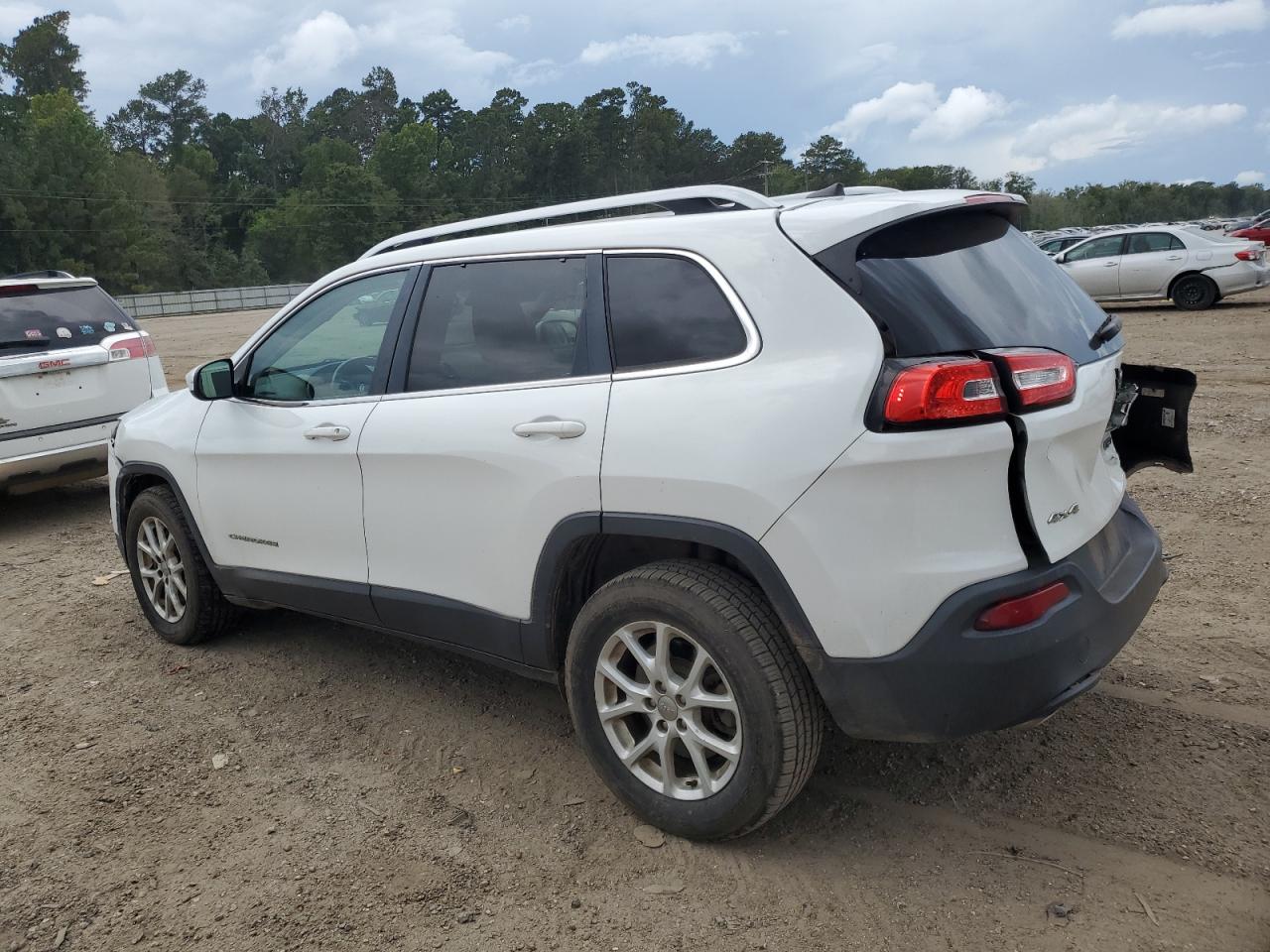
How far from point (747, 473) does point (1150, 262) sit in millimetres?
17734

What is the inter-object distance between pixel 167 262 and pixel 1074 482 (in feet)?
312

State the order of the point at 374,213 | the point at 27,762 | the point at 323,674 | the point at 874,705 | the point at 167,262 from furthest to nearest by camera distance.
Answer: the point at 374,213 < the point at 167,262 < the point at 323,674 < the point at 27,762 < the point at 874,705

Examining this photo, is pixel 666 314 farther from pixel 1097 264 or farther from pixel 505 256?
pixel 1097 264

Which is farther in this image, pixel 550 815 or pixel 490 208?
pixel 490 208

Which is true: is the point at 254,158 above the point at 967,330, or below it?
above

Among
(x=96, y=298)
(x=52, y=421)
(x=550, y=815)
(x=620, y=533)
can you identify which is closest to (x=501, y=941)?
(x=550, y=815)

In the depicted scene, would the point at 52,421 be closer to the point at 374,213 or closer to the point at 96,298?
the point at 96,298

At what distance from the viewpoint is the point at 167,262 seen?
86.9m

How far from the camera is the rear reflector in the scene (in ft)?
8.52

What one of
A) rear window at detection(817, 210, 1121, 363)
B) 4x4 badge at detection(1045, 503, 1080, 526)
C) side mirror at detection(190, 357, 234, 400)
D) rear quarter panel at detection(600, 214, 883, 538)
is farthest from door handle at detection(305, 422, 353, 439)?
4x4 badge at detection(1045, 503, 1080, 526)

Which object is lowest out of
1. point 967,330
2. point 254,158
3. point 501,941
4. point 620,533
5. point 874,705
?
point 501,941

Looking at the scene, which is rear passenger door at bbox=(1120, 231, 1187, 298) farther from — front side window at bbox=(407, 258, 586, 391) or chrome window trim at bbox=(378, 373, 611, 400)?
chrome window trim at bbox=(378, 373, 611, 400)

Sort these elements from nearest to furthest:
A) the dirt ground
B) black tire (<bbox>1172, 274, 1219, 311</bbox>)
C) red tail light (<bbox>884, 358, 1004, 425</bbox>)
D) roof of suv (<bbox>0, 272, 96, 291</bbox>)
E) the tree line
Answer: red tail light (<bbox>884, 358, 1004, 425</bbox>) < the dirt ground < roof of suv (<bbox>0, 272, 96, 291</bbox>) < black tire (<bbox>1172, 274, 1219, 311</bbox>) < the tree line

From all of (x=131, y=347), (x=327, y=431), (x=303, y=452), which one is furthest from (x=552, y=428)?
(x=131, y=347)
